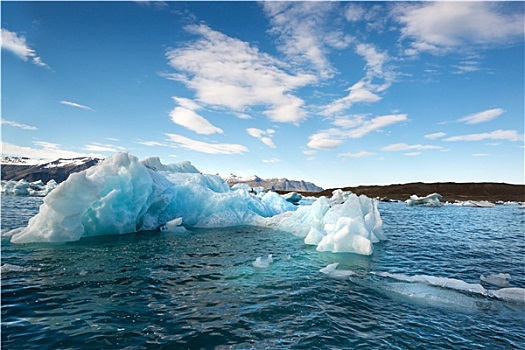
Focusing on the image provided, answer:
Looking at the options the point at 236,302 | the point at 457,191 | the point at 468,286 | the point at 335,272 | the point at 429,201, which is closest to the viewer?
the point at 236,302

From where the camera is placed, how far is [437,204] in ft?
206

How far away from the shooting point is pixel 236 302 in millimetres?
7352

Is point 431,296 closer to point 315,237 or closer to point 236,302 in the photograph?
point 236,302

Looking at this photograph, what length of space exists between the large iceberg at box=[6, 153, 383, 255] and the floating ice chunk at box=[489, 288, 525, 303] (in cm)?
550

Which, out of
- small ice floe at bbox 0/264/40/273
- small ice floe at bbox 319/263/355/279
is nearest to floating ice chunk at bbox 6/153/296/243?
small ice floe at bbox 0/264/40/273

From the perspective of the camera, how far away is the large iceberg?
13945 millimetres

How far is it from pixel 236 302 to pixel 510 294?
26.1 ft

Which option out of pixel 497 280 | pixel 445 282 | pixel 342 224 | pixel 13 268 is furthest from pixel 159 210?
pixel 497 280

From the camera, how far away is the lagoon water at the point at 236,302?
18.2ft

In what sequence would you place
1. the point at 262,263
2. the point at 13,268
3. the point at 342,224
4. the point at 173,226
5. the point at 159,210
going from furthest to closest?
the point at 159,210
the point at 173,226
the point at 342,224
the point at 262,263
the point at 13,268

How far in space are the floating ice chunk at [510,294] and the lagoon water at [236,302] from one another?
27cm

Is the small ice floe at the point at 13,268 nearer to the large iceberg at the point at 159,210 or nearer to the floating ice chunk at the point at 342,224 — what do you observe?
the large iceberg at the point at 159,210

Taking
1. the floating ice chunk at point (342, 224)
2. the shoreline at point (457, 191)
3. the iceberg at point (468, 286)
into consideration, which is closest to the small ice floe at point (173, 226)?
the floating ice chunk at point (342, 224)

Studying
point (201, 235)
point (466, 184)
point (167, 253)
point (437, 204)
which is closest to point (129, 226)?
point (201, 235)
